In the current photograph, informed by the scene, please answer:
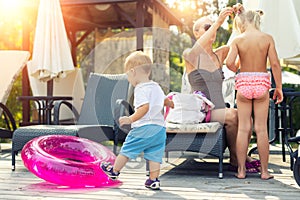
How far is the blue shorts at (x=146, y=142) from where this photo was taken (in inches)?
124

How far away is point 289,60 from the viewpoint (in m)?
4.36

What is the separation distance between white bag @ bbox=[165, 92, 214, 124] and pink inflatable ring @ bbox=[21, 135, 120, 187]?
63 cm

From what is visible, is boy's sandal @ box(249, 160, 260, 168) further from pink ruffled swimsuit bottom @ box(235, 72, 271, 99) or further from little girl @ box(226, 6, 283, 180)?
pink ruffled swimsuit bottom @ box(235, 72, 271, 99)

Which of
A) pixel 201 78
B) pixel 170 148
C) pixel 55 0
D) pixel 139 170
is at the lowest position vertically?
pixel 139 170

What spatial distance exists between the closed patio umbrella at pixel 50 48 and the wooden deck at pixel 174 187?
1.74 metres

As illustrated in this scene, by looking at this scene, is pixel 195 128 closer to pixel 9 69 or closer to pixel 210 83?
pixel 210 83

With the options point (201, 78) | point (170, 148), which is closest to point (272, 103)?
point (201, 78)

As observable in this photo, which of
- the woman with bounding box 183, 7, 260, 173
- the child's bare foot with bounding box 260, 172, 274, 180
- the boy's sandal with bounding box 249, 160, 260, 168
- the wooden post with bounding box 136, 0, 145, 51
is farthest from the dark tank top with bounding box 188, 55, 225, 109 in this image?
the wooden post with bounding box 136, 0, 145, 51

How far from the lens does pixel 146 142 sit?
3.15 m

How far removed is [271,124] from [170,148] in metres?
3.27

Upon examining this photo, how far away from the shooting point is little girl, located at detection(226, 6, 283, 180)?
3559mm

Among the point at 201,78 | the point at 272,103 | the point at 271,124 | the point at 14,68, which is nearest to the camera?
the point at 201,78

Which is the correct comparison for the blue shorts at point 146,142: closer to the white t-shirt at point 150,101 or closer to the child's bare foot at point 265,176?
the white t-shirt at point 150,101

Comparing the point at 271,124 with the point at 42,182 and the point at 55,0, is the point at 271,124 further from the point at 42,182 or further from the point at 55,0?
the point at 42,182
